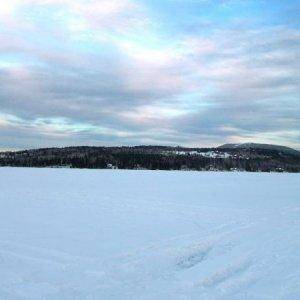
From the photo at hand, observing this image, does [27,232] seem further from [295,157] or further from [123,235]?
[295,157]

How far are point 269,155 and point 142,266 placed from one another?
5496 inches

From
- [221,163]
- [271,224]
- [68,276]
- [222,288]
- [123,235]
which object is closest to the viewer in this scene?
[222,288]

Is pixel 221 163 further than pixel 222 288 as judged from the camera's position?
Yes

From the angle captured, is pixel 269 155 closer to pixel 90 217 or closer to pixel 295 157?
pixel 295 157

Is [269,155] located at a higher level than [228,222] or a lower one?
higher

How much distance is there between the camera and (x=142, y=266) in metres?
7.39

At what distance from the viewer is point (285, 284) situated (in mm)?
6523

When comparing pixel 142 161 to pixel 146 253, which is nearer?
pixel 146 253

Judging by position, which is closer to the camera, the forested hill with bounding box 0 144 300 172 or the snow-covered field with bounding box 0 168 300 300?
the snow-covered field with bounding box 0 168 300 300

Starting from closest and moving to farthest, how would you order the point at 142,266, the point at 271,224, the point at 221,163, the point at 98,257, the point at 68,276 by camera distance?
the point at 68,276, the point at 142,266, the point at 98,257, the point at 271,224, the point at 221,163

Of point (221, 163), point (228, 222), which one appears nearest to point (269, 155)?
point (221, 163)

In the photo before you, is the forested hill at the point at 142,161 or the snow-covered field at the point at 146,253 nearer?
the snow-covered field at the point at 146,253

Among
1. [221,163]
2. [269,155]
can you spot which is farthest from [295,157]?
[221,163]

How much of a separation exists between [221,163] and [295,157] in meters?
37.1
